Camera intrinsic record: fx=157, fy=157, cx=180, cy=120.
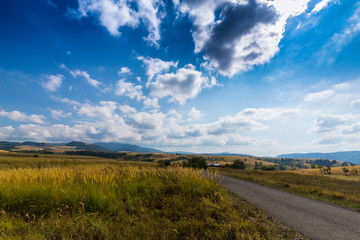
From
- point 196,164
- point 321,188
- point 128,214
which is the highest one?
point 128,214

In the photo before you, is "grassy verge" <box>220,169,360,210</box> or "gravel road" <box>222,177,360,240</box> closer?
"gravel road" <box>222,177,360,240</box>

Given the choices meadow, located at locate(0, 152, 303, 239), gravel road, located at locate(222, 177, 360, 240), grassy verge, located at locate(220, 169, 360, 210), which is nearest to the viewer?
meadow, located at locate(0, 152, 303, 239)

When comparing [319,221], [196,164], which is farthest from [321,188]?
[196,164]

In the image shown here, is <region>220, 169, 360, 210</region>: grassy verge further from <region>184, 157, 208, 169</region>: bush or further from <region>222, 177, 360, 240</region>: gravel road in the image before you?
<region>184, 157, 208, 169</region>: bush

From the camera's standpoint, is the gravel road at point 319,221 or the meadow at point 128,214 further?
the gravel road at point 319,221

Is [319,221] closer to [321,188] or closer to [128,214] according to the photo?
[128,214]

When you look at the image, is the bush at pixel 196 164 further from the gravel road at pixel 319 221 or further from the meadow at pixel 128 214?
the meadow at pixel 128 214

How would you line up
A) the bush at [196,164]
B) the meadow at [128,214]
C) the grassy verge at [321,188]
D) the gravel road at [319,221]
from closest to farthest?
the meadow at [128,214] < the gravel road at [319,221] < the grassy verge at [321,188] < the bush at [196,164]

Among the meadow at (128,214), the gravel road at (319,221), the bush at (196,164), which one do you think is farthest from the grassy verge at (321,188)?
the bush at (196,164)

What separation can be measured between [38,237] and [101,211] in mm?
1898

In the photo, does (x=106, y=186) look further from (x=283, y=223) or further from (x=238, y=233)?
(x=283, y=223)

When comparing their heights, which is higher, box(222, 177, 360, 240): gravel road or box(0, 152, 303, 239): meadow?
box(0, 152, 303, 239): meadow

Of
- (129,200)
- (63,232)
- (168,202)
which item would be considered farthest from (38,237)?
(168,202)

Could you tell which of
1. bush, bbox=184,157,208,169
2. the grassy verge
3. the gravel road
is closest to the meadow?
the gravel road
